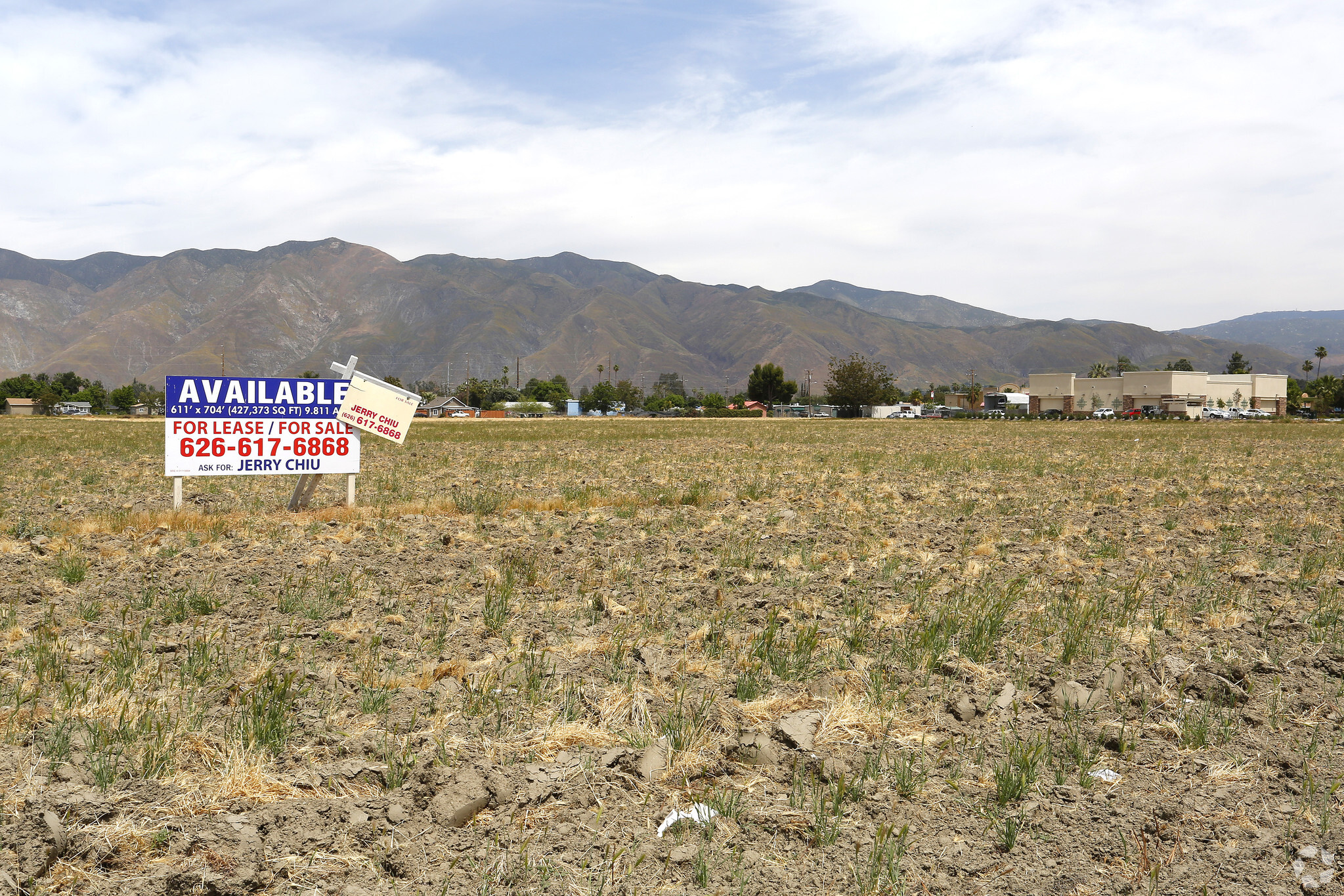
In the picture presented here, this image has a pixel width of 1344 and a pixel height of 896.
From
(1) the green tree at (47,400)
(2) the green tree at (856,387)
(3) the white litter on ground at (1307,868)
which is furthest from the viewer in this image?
(1) the green tree at (47,400)

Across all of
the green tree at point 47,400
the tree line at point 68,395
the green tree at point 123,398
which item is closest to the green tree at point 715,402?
the tree line at point 68,395

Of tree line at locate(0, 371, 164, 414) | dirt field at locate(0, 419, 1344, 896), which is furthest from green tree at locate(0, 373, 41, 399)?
dirt field at locate(0, 419, 1344, 896)

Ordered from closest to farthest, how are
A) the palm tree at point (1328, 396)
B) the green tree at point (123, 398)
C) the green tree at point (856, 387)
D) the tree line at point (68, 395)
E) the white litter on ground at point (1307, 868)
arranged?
the white litter on ground at point (1307, 868), the palm tree at point (1328, 396), the green tree at point (856, 387), the tree line at point (68, 395), the green tree at point (123, 398)

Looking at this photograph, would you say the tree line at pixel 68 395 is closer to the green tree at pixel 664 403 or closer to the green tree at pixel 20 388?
the green tree at pixel 20 388

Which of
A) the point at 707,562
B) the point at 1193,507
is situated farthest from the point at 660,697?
the point at 1193,507

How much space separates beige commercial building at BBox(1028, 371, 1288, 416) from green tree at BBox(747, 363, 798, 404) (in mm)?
45914

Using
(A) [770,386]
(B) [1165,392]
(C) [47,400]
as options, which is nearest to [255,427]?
(A) [770,386]

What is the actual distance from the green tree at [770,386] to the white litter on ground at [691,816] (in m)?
162

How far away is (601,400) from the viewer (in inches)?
7254

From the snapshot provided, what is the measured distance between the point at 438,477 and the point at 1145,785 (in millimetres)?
18817

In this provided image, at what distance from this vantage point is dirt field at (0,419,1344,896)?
3.85 meters

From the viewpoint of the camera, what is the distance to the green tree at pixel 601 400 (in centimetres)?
18362

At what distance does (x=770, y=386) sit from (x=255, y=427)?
155 meters

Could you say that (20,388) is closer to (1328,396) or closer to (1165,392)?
(1165,392)
